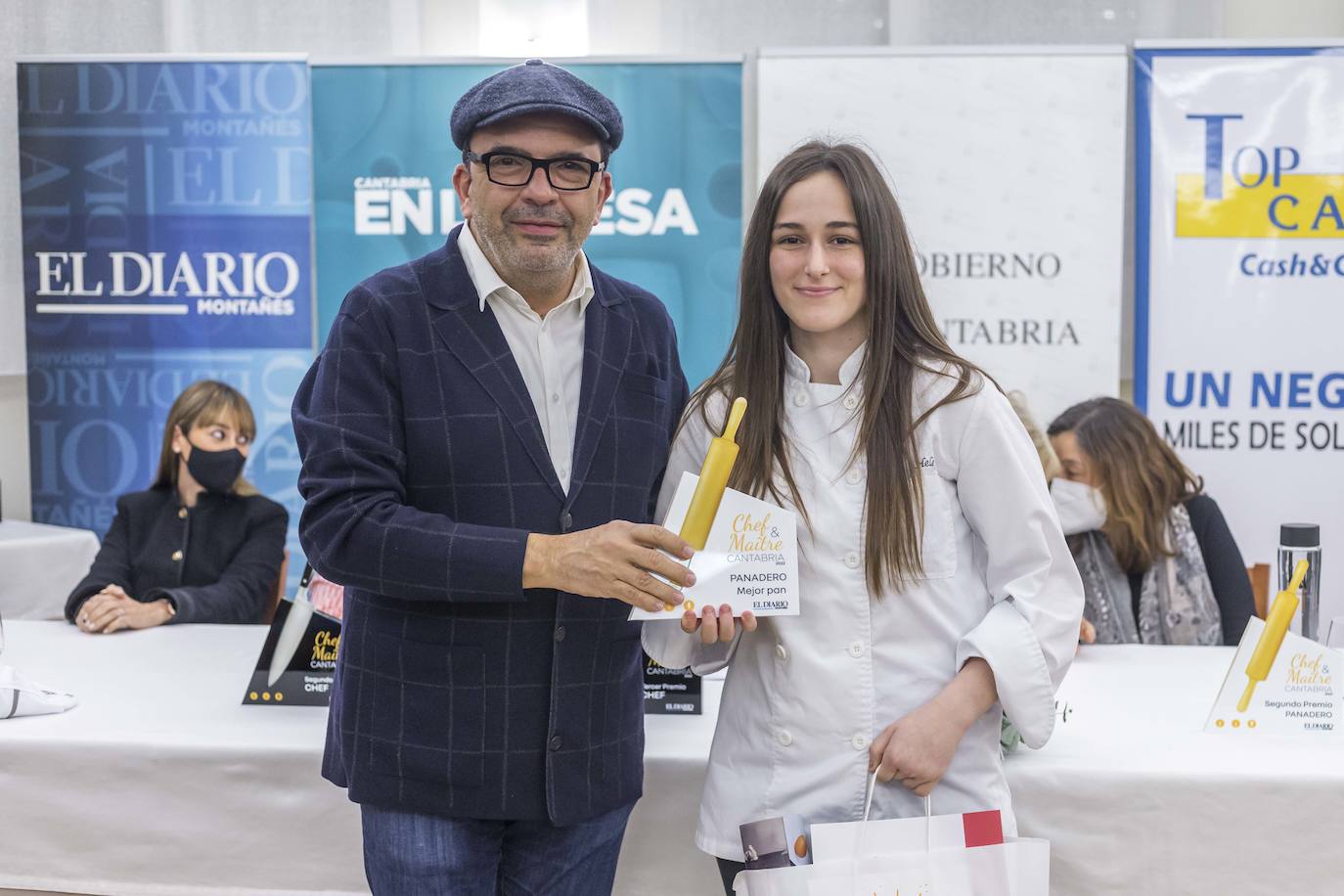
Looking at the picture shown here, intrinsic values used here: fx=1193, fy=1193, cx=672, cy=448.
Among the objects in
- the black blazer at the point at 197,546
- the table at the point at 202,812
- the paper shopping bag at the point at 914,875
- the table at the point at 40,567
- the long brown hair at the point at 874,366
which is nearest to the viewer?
the paper shopping bag at the point at 914,875

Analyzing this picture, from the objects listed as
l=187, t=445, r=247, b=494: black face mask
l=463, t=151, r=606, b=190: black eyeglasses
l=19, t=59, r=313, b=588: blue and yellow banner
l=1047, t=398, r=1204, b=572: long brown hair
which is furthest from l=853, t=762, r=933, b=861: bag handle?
l=19, t=59, r=313, b=588: blue and yellow banner

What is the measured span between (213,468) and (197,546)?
0.23m

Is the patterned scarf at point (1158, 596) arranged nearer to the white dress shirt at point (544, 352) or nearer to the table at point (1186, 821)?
the table at point (1186, 821)

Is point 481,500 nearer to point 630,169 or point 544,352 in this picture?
point 544,352

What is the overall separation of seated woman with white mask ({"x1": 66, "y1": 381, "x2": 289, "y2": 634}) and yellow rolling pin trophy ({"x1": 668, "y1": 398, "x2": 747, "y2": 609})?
2099 millimetres

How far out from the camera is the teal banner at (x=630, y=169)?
4387 mm

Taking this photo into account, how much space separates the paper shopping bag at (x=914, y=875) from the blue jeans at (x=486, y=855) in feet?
0.93

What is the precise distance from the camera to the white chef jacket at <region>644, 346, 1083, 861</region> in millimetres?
1387

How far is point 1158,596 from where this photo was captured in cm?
306

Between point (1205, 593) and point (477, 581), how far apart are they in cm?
236

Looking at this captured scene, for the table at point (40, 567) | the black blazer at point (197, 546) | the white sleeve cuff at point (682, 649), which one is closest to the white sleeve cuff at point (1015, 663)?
the white sleeve cuff at point (682, 649)

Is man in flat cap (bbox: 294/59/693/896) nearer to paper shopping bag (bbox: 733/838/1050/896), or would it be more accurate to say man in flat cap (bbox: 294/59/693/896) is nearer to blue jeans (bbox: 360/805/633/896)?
blue jeans (bbox: 360/805/633/896)

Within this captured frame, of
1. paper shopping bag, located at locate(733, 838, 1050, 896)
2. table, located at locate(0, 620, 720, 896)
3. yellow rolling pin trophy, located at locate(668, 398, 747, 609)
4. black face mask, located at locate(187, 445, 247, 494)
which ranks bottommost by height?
table, located at locate(0, 620, 720, 896)

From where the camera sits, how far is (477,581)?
4.33 ft
